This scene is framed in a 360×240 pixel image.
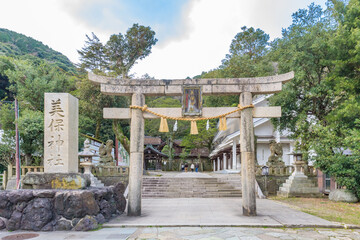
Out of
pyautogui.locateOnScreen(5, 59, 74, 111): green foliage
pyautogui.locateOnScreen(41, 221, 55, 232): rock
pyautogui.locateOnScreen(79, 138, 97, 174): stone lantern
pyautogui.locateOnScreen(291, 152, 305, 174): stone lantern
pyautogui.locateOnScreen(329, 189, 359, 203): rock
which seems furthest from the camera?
pyautogui.locateOnScreen(5, 59, 74, 111): green foliage

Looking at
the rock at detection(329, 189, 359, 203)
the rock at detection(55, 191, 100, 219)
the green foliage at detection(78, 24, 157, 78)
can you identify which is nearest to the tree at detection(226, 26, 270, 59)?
the green foliage at detection(78, 24, 157, 78)

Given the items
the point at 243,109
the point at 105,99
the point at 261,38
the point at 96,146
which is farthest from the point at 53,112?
the point at 261,38

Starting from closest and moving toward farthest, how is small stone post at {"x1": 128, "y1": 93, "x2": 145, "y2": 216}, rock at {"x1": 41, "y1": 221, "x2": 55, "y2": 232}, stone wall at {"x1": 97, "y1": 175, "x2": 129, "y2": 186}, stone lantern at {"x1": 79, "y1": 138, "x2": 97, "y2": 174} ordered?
1. rock at {"x1": 41, "y1": 221, "x2": 55, "y2": 232}
2. small stone post at {"x1": 128, "y1": 93, "x2": 145, "y2": 216}
3. stone lantern at {"x1": 79, "y1": 138, "x2": 97, "y2": 174}
4. stone wall at {"x1": 97, "y1": 175, "x2": 129, "y2": 186}

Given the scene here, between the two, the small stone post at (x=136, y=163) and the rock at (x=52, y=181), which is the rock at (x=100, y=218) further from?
the small stone post at (x=136, y=163)

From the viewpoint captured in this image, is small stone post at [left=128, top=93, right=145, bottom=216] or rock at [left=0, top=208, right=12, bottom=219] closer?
rock at [left=0, top=208, right=12, bottom=219]

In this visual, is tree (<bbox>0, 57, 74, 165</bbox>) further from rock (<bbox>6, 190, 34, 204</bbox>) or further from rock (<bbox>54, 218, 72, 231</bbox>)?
rock (<bbox>54, 218, 72, 231</bbox>)

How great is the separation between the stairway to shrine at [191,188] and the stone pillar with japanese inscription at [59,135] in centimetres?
841

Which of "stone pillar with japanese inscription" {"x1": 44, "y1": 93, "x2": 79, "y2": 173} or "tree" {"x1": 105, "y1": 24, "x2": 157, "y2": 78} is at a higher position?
"tree" {"x1": 105, "y1": 24, "x2": 157, "y2": 78}

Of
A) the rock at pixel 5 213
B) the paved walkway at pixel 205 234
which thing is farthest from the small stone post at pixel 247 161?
the rock at pixel 5 213

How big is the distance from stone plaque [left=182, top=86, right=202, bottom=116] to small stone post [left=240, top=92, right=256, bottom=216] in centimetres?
146

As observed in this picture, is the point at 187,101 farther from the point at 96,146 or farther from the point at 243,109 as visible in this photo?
the point at 96,146

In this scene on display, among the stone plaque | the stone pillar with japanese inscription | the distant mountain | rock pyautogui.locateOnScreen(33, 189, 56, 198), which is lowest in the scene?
rock pyautogui.locateOnScreen(33, 189, 56, 198)

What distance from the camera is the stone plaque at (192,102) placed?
8.85 m

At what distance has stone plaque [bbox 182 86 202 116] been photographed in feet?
29.0
